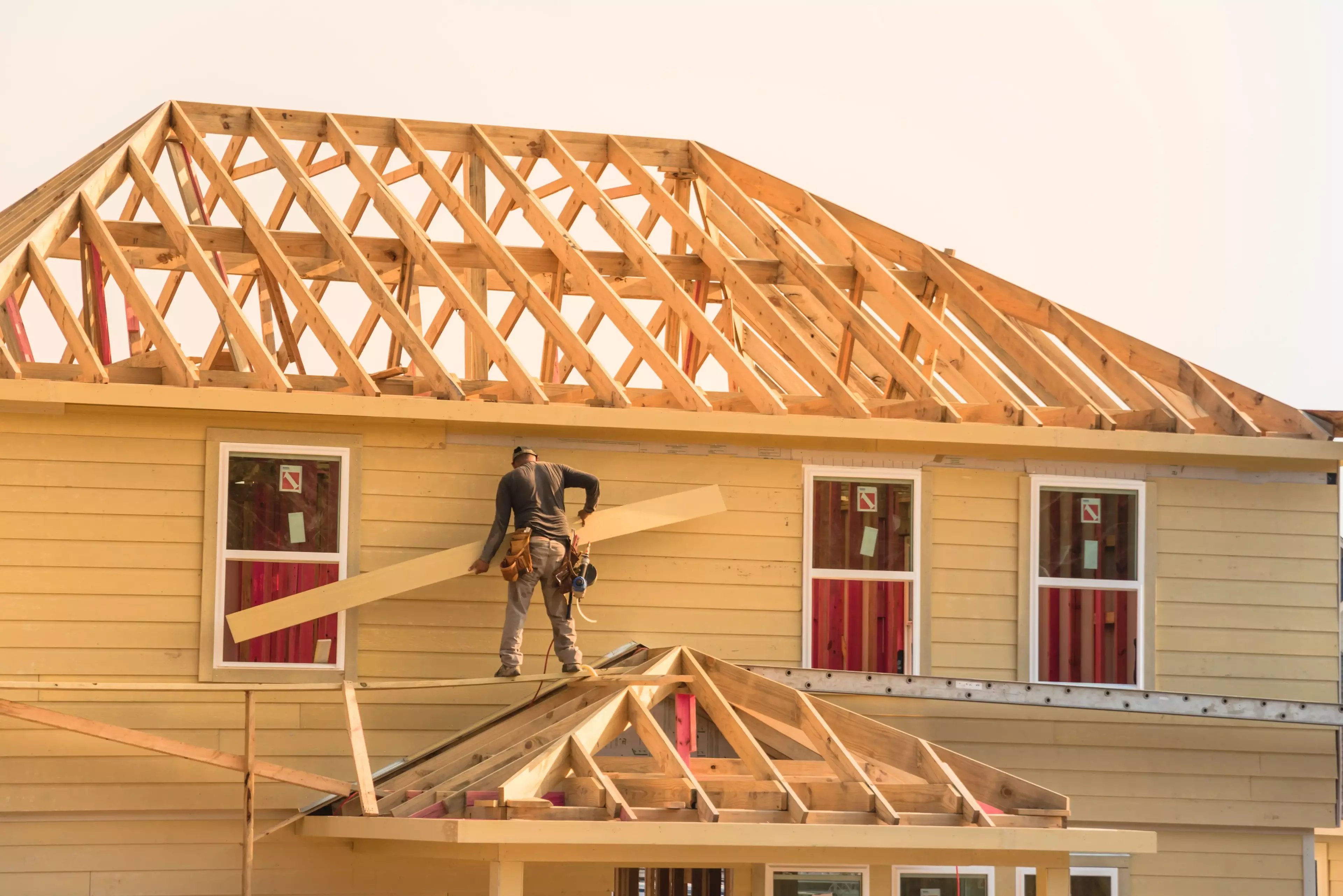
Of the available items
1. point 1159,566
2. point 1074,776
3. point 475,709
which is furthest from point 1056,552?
point 475,709

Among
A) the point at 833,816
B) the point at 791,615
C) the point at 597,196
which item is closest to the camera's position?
the point at 833,816

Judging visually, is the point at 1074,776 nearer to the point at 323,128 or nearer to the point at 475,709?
the point at 475,709

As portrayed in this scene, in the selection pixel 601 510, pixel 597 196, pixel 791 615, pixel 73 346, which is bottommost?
pixel 791 615

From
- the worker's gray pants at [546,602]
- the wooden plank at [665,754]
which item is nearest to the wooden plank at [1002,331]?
the worker's gray pants at [546,602]

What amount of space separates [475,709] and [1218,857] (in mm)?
6455

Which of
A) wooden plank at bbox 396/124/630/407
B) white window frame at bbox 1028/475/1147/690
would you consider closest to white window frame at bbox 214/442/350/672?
wooden plank at bbox 396/124/630/407

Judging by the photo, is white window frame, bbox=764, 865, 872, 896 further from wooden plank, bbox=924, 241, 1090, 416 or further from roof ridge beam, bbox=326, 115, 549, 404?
wooden plank, bbox=924, 241, 1090, 416

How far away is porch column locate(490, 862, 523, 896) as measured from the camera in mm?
9609

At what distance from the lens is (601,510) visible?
12.8m

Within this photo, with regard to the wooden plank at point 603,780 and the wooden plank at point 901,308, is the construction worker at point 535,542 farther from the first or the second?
the wooden plank at point 901,308

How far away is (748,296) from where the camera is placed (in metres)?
14.2

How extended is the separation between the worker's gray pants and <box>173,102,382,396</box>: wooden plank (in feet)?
6.13

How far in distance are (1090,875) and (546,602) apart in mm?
5221

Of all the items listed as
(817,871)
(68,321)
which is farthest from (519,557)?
(68,321)
